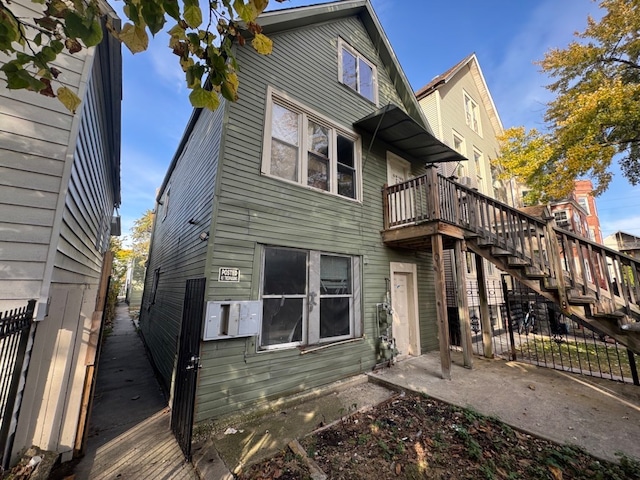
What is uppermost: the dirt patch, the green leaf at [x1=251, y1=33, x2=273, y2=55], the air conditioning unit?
the air conditioning unit

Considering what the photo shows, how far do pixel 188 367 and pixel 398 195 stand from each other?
6068 mm

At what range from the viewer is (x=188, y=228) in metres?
5.92

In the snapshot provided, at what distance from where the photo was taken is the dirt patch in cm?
292

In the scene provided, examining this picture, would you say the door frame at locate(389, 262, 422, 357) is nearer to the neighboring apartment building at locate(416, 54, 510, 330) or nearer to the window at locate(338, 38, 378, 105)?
the neighboring apartment building at locate(416, 54, 510, 330)

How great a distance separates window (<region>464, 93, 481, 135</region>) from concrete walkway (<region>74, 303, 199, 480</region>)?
16163mm

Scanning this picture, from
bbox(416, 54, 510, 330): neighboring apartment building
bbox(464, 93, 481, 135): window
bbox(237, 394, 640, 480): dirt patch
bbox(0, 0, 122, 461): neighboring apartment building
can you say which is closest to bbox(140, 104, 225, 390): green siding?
bbox(0, 0, 122, 461): neighboring apartment building

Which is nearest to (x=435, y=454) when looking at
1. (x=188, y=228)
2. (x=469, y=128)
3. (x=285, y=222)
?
(x=285, y=222)

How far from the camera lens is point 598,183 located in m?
11.8

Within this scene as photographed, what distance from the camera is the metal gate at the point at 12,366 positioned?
7.91 feet

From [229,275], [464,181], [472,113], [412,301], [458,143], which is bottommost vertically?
[412,301]

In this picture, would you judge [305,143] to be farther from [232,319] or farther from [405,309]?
[405,309]

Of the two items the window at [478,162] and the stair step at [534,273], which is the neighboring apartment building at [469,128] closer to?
the window at [478,162]

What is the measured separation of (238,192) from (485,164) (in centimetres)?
1435

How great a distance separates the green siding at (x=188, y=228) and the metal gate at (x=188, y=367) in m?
0.59
